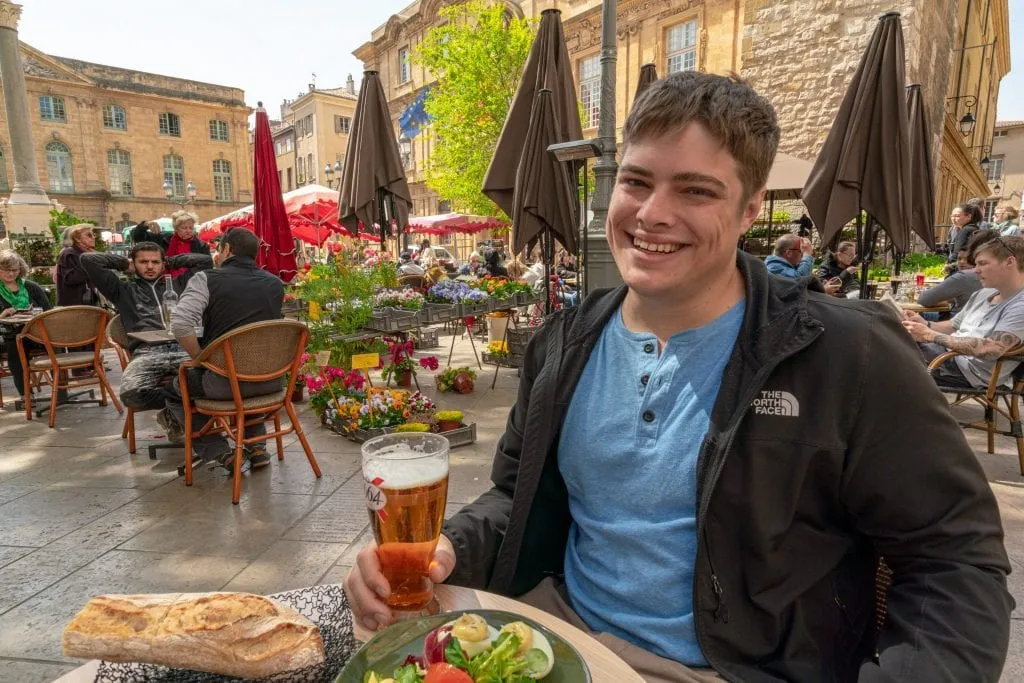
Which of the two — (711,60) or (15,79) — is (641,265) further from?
(711,60)

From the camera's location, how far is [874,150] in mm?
4672

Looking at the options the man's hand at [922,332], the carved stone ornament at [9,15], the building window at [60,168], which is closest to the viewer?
the man's hand at [922,332]

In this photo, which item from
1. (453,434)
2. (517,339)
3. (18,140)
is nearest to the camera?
(453,434)

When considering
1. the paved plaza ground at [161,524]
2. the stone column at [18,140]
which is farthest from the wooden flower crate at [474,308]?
the stone column at [18,140]

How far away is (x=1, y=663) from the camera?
2.12 meters

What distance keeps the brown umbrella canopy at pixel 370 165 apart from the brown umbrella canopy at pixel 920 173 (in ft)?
17.2

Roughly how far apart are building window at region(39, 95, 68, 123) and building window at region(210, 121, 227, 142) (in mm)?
9184

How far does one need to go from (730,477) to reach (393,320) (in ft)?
15.0

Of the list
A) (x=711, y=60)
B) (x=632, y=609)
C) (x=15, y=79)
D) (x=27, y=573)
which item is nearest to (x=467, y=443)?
(x=27, y=573)

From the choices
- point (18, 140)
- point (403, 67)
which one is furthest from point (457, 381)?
point (403, 67)

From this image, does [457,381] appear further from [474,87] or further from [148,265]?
[474,87]

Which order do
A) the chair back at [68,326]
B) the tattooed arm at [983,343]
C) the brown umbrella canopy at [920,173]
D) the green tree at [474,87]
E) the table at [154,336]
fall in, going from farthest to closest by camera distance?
the green tree at [474,87] < the brown umbrella canopy at [920,173] < the chair back at [68,326] < the table at [154,336] < the tattooed arm at [983,343]

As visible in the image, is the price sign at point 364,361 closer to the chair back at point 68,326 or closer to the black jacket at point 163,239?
the chair back at point 68,326

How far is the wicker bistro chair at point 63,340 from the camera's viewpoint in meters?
5.09
